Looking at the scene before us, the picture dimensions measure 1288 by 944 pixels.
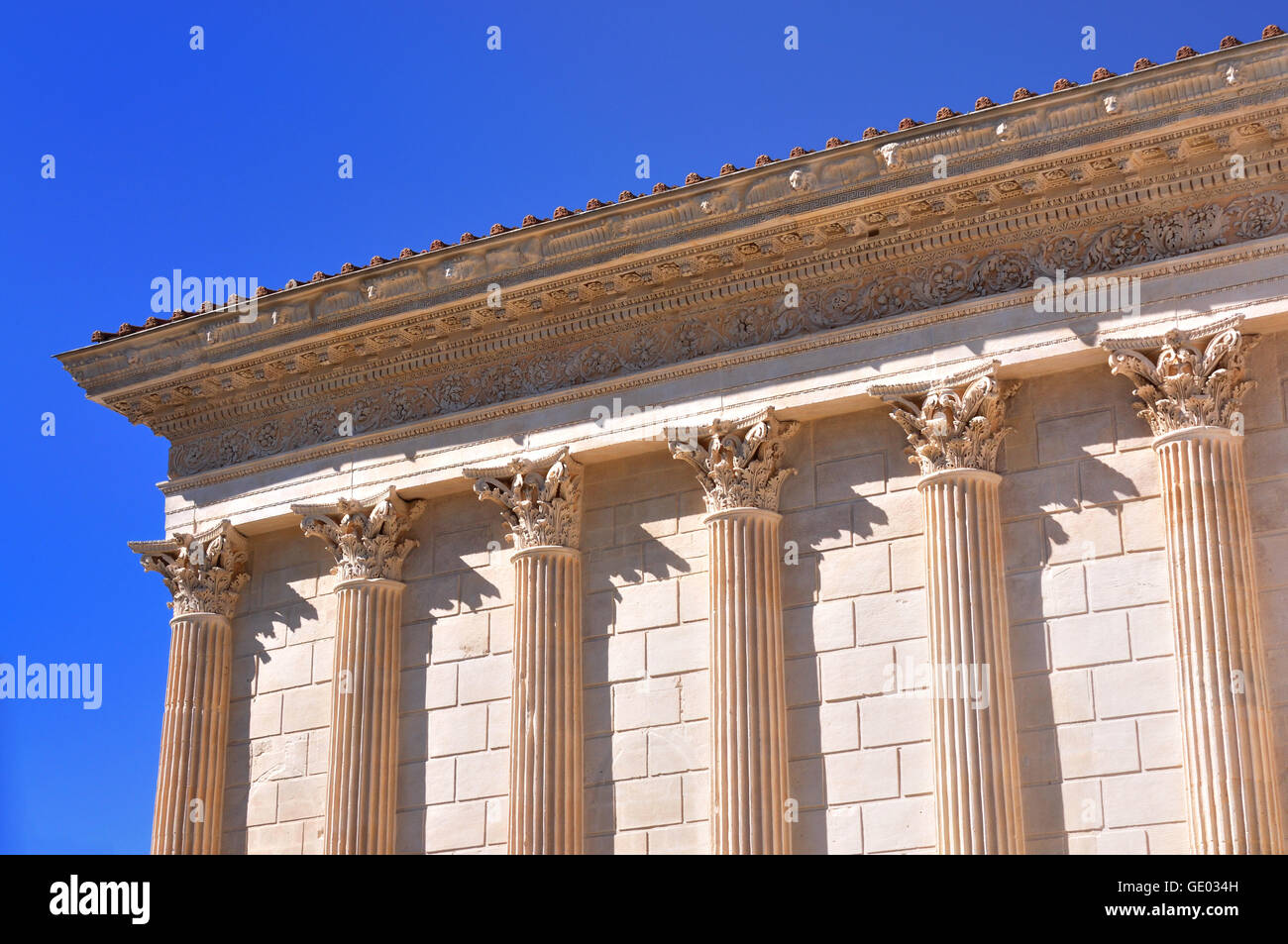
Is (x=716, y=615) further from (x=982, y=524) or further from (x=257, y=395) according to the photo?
(x=257, y=395)

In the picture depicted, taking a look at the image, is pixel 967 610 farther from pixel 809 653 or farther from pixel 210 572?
pixel 210 572

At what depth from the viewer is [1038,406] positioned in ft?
58.5

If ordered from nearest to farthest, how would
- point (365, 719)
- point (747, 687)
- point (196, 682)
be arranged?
point (747, 687), point (365, 719), point (196, 682)

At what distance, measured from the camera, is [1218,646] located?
52.2 feet

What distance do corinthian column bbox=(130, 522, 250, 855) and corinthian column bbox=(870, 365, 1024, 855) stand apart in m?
8.61

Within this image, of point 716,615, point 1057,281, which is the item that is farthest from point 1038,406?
point 716,615

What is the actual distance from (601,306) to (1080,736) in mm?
7152

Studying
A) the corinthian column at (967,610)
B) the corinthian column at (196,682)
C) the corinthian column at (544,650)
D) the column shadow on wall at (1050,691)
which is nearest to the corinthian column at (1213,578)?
the column shadow on wall at (1050,691)

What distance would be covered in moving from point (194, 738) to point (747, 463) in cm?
761

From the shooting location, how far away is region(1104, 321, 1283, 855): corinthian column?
50.7ft

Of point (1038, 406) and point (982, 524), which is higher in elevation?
point (1038, 406)

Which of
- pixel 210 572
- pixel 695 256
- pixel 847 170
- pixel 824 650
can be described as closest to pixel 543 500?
pixel 695 256

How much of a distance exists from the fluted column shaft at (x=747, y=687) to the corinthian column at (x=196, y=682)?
6.54 m

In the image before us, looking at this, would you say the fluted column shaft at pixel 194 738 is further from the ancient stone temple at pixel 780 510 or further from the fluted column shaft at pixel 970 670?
the fluted column shaft at pixel 970 670
